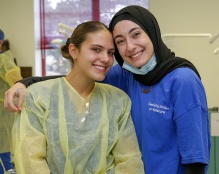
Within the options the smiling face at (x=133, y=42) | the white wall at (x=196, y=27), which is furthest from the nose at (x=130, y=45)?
the white wall at (x=196, y=27)

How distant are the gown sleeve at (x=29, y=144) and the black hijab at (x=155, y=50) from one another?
1.63 feet

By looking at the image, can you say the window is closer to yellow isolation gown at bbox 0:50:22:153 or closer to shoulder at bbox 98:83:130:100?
yellow isolation gown at bbox 0:50:22:153

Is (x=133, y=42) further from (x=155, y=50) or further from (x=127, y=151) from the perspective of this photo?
(x=127, y=151)

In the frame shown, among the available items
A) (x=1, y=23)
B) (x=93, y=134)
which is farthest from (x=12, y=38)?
(x=93, y=134)

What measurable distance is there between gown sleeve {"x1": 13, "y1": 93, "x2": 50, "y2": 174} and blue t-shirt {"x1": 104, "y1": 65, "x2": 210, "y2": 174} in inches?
16.6

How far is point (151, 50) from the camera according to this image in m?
1.31

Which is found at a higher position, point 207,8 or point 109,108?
point 207,8

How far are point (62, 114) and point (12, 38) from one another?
2.91 metres

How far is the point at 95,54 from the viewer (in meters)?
1.29

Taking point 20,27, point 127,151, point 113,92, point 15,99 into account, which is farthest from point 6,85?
point 127,151

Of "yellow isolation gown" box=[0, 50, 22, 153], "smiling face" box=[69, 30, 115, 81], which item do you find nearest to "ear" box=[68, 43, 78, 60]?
"smiling face" box=[69, 30, 115, 81]

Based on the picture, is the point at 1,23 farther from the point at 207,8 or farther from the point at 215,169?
the point at 215,169

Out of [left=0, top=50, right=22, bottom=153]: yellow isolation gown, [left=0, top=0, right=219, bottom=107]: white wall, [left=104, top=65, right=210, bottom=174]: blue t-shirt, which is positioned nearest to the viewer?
[left=104, top=65, right=210, bottom=174]: blue t-shirt

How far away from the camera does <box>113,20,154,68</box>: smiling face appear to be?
1.28 m
